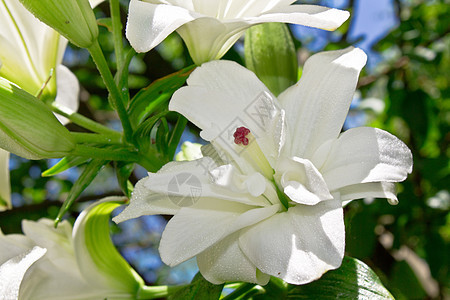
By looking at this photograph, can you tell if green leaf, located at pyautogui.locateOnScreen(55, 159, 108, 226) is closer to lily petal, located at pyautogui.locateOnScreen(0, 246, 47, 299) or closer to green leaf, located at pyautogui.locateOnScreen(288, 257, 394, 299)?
lily petal, located at pyautogui.locateOnScreen(0, 246, 47, 299)

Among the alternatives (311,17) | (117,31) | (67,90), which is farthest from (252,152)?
(67,90)

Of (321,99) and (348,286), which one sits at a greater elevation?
(321,99)

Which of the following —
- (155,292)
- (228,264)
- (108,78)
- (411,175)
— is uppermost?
(108,78)

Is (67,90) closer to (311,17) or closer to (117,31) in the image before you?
(117,31)

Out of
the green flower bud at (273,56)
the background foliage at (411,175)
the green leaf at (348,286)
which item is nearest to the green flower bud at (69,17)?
the green flower bud at (273,56)

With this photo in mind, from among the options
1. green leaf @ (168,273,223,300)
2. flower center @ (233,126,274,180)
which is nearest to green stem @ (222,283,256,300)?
green leaf @ (168,273,223,300)

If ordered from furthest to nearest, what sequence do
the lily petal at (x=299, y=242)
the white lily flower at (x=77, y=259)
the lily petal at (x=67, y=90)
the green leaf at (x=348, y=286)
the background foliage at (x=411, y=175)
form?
the background foliage at (x=411, y=175), the lily petal at (x=67, y=90), the white lily flower at (x=77, y=259), the green leaf at (x=348, y=286), the lily petal at (x=299, y=242)

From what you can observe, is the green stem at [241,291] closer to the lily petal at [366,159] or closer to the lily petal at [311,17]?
the lily petal at [366,159]
